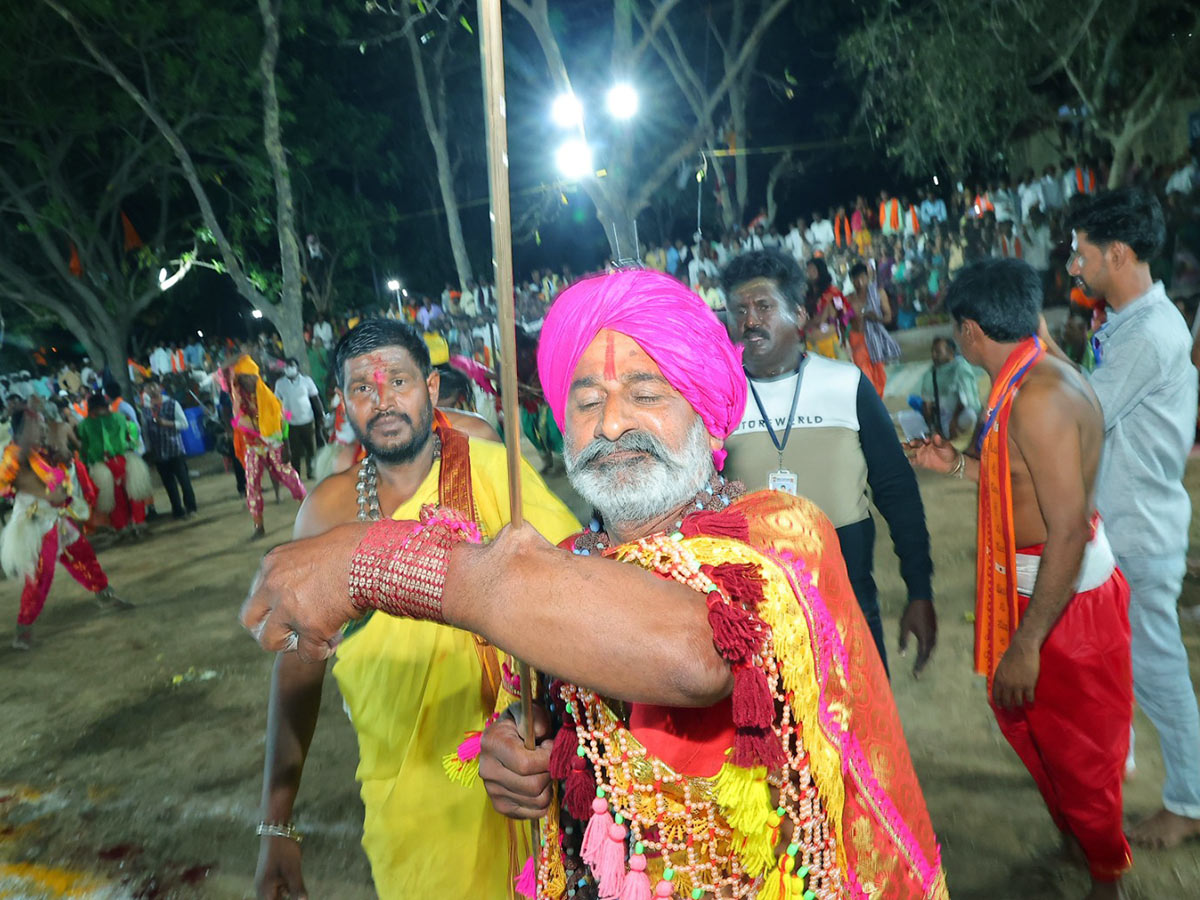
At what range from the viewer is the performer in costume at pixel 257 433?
1040 centimetres

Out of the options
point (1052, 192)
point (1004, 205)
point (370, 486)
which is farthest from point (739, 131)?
point (370, 486)

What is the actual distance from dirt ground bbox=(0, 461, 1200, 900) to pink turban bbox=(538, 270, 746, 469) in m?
2.42

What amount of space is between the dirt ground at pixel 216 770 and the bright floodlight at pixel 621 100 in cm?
714

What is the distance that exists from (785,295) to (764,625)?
8.18 feet

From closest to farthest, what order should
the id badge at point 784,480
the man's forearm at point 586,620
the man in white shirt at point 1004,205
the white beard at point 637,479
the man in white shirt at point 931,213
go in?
the man's forearm at point 586,620 → the white beard at point 637,479 → the id badge at point 784,480 → the man in white shirt at point 1004,205 → the man in white shirt at point 931,213

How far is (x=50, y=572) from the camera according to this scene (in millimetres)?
7391

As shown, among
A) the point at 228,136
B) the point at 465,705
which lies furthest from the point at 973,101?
the point at 465,705

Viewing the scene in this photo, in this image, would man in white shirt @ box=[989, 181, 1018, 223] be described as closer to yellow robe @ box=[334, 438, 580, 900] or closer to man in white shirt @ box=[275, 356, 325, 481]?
man in white shirt @ box=[275, 356, 325, 481]

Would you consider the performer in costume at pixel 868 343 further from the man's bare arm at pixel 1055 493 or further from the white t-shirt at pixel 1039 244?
the man's bare arm at pixel 1055 493

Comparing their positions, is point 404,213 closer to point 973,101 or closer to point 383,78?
point 383,78

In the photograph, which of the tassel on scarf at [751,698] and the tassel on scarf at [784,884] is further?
the tassel on scarf at [784,884]

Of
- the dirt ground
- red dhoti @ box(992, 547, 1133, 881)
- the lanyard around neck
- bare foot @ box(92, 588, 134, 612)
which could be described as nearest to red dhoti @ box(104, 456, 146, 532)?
bare foot @ box(92, 588, 134, 612)

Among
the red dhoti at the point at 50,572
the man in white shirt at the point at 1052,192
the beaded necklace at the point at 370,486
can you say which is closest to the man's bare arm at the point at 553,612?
the beaded necklace at the point at 370,486

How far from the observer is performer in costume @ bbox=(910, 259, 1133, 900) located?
8.38 feet
